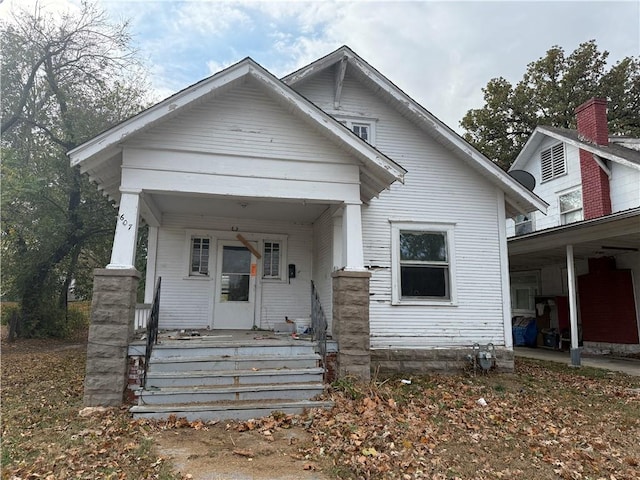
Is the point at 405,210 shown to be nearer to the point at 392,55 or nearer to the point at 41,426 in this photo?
the point at 41,426

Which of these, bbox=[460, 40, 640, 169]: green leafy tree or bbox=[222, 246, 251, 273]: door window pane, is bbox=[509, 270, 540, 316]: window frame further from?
bbox=[222, 246, 251, 273]: door window pane

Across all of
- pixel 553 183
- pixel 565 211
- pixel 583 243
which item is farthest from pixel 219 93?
pixel 553 183

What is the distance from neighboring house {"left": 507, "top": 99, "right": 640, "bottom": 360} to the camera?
10753 millimetres

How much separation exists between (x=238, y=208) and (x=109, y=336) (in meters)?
3.76

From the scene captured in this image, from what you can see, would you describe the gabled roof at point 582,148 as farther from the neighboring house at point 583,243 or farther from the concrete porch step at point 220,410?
the concrete porch step at point 220,410

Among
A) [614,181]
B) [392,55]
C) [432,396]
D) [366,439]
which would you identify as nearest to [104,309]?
[366,439]

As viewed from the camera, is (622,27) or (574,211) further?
(622,27)

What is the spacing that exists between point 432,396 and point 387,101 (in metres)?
5.84

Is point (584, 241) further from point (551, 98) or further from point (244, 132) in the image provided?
point (551, 98)

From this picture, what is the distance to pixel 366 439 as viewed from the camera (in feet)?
14.3

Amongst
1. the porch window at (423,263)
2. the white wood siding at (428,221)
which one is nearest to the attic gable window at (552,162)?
the white wood siding at (428,221)

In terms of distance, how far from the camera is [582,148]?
13.6 metres

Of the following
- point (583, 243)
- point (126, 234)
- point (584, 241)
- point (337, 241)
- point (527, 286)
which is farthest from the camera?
point (527, 286)

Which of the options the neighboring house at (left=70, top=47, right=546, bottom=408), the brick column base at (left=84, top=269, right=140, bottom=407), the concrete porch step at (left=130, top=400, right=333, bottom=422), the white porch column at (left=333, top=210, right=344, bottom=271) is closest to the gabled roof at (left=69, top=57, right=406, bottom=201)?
the neighboring house at (left=70, top=47, right=546, bottom=408)
